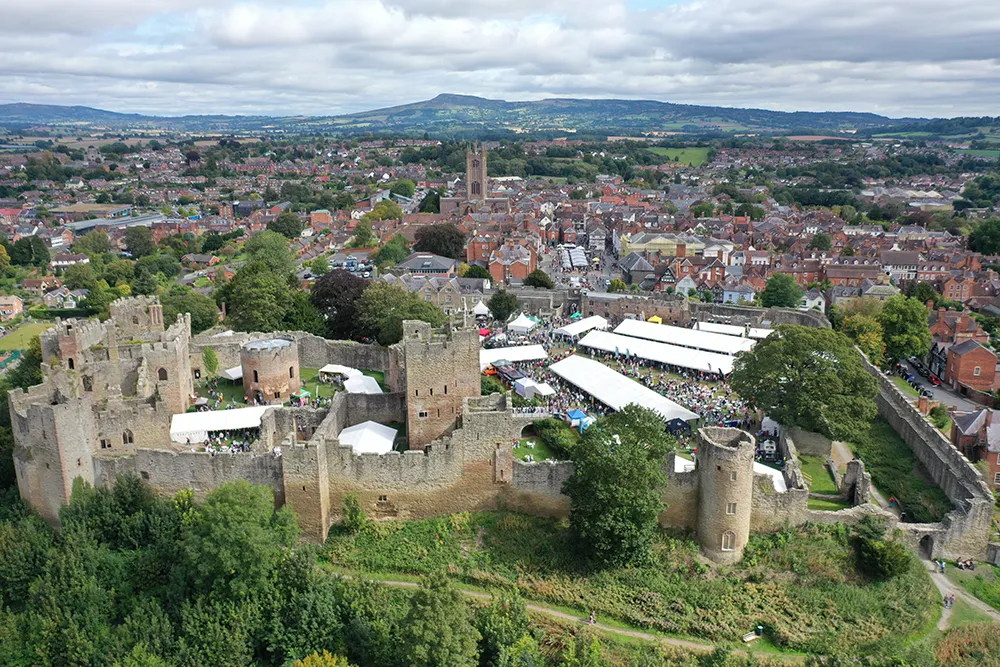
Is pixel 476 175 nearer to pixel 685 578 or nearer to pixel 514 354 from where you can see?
pixel 514 354

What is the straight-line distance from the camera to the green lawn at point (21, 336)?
58.9 meters

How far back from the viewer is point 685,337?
44.9 meters

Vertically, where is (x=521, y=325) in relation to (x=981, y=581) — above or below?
above

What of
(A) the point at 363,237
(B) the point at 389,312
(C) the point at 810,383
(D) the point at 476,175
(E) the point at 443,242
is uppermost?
(D) the point at 476,175

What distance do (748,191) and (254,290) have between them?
119 m

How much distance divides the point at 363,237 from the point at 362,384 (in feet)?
202

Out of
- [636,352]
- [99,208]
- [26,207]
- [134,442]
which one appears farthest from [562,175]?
[134,442]

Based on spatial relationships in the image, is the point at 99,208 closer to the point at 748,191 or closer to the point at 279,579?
the point at 748,191

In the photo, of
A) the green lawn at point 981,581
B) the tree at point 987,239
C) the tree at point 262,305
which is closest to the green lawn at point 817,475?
the green lawn at point 981,581

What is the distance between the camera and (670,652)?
69.1 feet

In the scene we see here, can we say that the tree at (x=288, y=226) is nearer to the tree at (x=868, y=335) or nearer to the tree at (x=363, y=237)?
the tree at (x=363, y=237)

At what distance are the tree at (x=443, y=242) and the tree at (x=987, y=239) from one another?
58.6 metres

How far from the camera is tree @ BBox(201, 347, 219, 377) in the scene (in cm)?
3528

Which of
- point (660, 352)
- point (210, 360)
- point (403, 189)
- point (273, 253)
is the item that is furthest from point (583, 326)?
point (403, 189)
